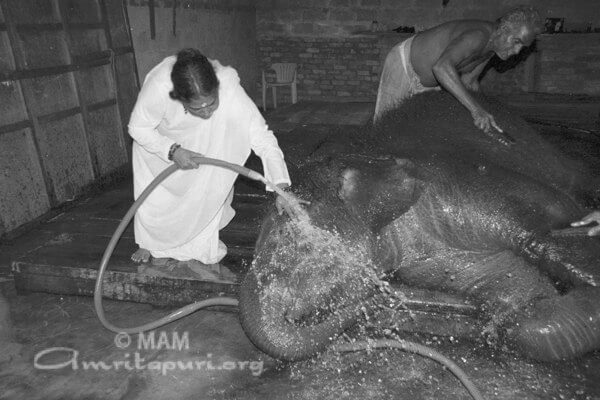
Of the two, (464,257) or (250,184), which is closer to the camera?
(464,257)

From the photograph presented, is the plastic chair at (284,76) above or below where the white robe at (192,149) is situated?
below

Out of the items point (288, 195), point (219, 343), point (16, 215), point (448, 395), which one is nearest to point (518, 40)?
point (288, 195)

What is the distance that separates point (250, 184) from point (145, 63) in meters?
3.03

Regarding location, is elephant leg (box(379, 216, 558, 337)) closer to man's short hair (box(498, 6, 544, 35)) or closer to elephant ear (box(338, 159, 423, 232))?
elephant ear (box(338, 159, 423, 232))

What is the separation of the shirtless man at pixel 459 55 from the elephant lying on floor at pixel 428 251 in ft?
1.62

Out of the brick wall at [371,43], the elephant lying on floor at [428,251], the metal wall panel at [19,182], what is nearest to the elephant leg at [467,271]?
the elephant lying on floor at [428,251]

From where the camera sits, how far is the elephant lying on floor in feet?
7.92

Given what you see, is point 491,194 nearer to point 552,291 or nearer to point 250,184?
point 552,291

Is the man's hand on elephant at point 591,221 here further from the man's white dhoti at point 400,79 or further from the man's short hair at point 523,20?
the man's white dhoti at point 400,79

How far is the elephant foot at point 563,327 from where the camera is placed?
258 cm

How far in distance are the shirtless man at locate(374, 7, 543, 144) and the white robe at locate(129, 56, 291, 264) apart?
5.07ft

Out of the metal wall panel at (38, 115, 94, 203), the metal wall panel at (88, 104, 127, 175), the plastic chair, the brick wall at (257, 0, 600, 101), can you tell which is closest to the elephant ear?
the metal wall panel at (38, 115, 94, 203)

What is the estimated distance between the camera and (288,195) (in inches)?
106

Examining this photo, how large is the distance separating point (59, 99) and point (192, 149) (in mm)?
2756
